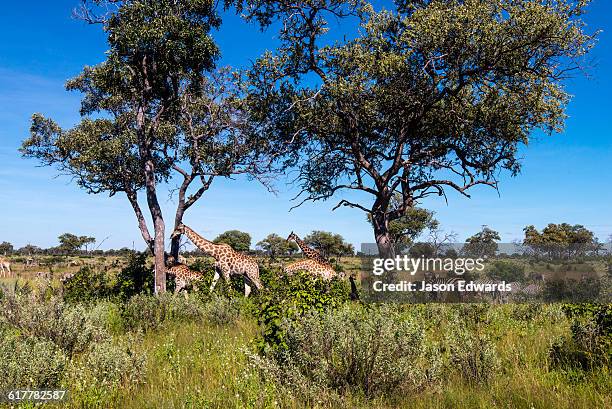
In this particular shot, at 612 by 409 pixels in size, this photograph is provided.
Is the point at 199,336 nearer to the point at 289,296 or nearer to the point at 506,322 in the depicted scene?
the point at 289,296

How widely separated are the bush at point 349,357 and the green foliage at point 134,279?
1258 cm

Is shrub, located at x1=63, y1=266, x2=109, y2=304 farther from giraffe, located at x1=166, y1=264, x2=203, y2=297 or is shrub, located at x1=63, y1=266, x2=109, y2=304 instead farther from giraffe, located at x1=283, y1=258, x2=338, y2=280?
giraffe, located at x1=283, y1=258, x2=338, y2=280

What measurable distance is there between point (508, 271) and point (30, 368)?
625 inches

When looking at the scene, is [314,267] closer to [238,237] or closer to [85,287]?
[85,287]

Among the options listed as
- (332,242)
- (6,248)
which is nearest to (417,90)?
(332,242)

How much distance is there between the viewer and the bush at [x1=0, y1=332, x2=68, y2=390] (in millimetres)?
6797

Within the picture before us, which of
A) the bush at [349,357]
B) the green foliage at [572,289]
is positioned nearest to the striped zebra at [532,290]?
the green foliage at [572,289]

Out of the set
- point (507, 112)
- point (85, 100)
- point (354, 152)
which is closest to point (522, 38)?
point (507, 112)

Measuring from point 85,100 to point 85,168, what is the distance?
6.75 m

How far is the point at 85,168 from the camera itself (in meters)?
20.7

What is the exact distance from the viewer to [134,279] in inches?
765

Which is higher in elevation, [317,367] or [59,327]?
[59,327]

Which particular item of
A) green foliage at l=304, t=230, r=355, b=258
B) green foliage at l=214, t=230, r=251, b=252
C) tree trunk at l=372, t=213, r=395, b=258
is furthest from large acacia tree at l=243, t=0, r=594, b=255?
green foliage at l=214, t=230, r=251, b=252

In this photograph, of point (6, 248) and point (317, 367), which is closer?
point (317, 367)
